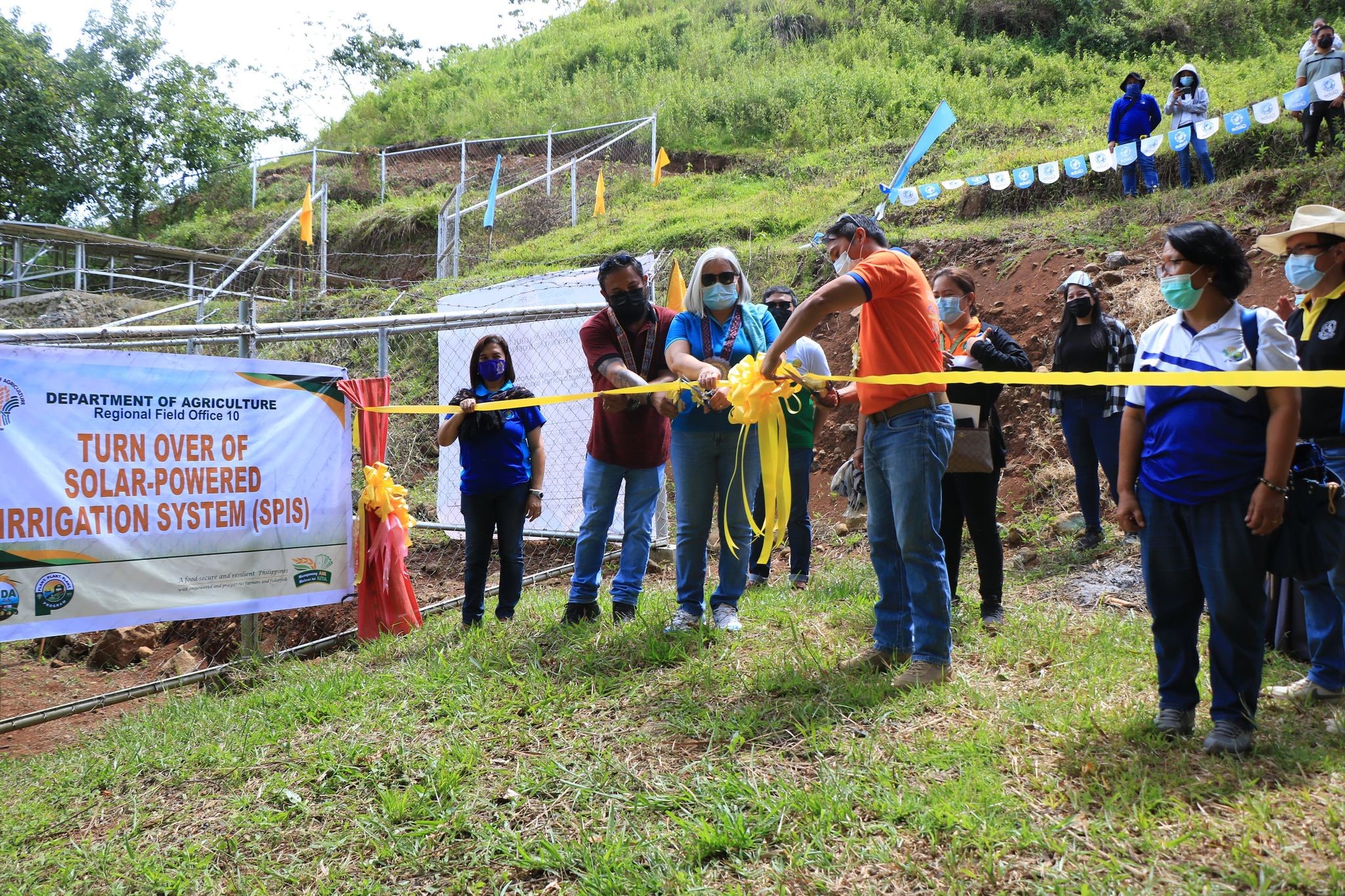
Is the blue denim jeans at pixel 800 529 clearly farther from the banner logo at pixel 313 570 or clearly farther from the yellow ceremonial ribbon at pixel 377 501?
the banner logo at pixel 313 570

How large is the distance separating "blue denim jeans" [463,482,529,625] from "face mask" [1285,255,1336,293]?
3551mm

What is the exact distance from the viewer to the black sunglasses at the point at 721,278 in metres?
4.19

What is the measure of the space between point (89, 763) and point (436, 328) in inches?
129

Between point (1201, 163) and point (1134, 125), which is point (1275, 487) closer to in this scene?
point (1201, 163)

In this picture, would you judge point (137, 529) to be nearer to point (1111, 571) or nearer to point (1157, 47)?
point (1111, 571)

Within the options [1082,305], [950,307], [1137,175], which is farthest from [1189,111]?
[950,307]

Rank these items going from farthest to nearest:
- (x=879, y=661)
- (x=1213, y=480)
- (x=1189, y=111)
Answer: (x=1189, y=111)
(x=879, y=661)
(x=1213, y=480)

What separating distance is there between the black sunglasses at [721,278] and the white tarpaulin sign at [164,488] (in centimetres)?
251

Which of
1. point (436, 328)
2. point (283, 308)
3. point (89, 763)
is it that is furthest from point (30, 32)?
point (89, 763)

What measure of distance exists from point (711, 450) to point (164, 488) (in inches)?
110

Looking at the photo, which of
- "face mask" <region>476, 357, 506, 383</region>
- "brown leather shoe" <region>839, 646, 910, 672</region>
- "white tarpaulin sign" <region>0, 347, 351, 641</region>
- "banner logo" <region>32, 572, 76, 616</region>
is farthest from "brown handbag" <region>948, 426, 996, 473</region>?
"banner logo" <region>32, 572, 76, 616</region>

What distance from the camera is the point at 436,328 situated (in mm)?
6234

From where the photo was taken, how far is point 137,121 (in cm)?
2894

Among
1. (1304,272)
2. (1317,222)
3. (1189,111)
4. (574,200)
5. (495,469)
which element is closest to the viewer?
(1317,222)
